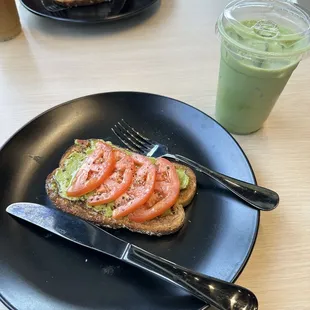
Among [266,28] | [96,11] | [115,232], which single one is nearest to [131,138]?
[115,232]

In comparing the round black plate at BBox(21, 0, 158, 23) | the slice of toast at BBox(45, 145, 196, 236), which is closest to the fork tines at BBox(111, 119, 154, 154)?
the slice of toast at BBox(45, 145, 196, 236)

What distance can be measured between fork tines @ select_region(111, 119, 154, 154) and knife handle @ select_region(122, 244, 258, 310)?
34 centimetres

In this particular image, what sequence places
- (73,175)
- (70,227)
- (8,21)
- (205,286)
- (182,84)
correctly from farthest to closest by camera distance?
1. (8,21)
2. (182,84)
3. (73,175)
4. (70,227)
5. (205,286)

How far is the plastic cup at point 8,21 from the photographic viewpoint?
1.33 m

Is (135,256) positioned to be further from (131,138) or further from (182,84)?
(182,84)

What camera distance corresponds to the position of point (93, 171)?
2.96 ft

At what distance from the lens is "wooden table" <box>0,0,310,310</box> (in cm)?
84

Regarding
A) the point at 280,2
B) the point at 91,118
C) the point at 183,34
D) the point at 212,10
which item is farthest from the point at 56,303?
the point at 212,10

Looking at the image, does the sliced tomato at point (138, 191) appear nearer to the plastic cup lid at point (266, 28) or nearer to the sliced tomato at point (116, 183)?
the sliced tomato at point (116, 183)

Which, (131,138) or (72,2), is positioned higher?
(72,2)

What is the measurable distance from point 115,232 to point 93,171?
0.15 metres

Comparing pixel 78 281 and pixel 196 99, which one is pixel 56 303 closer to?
pixel 78 281

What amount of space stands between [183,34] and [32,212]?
94 centimetres

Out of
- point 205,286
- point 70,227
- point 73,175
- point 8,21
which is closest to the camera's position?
point 205,286
